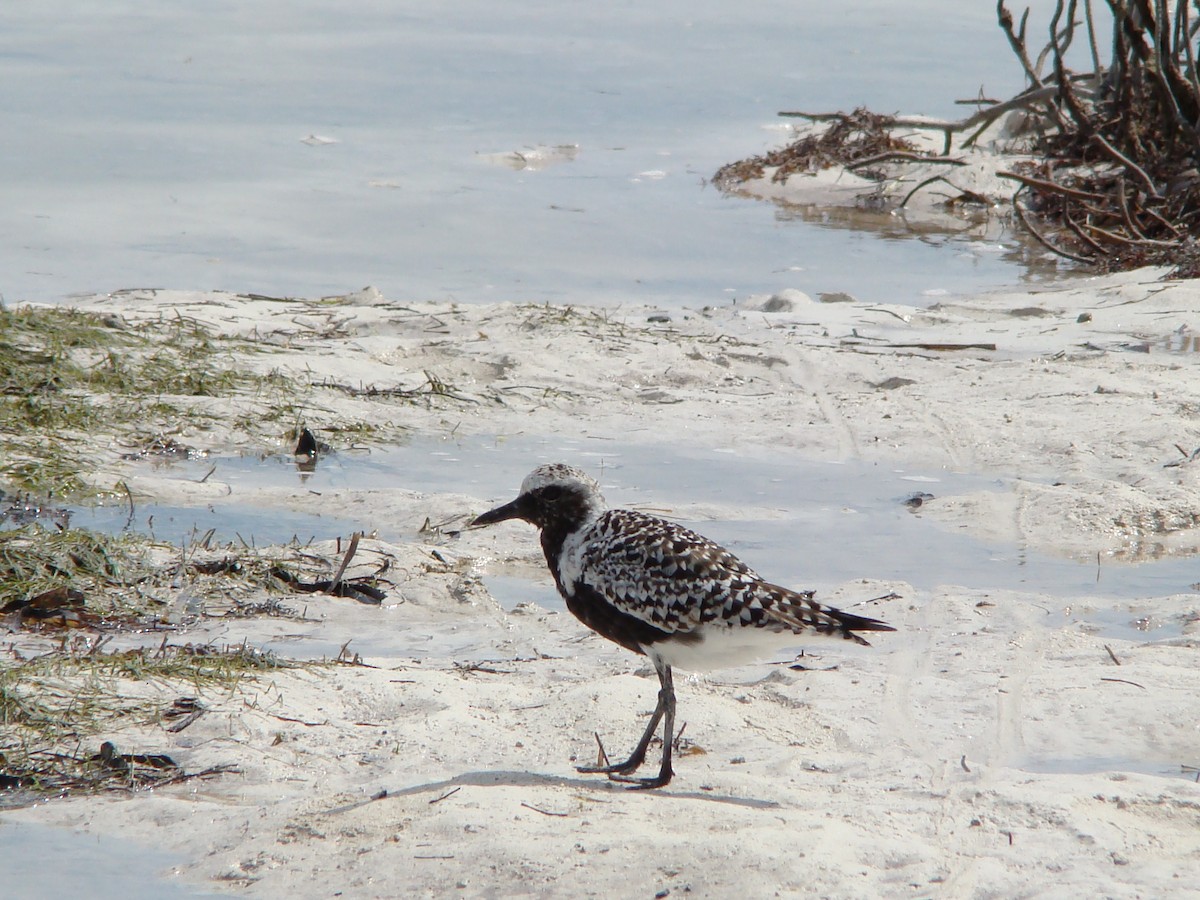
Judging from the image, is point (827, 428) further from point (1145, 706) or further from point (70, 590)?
point (70, 590)

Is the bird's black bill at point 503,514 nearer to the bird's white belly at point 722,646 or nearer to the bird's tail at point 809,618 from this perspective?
the bird's white belly at point 722,646

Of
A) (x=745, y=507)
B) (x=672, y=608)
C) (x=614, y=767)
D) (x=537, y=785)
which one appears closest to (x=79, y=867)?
(x=537, y=785)

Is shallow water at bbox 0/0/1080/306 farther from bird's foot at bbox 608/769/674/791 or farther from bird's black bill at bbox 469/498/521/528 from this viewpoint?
bird's foot at bbox 608/769/674/791

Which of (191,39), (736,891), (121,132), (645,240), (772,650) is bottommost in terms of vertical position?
(736,891)

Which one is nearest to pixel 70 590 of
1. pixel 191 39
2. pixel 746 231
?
pixel 746 231

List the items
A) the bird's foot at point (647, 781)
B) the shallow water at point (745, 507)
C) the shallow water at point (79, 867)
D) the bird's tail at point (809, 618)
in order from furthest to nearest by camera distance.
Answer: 1. the shallow water at point (745, 507)
2. the bird's tail at point (809, 618)
3. the bird's foot at point (647, 781)
4. the shallow water at point (79, 867)

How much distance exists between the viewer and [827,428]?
8.57m

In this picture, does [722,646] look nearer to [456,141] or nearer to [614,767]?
[614,767]

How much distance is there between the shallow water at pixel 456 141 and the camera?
12219mm

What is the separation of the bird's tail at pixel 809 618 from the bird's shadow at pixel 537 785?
2.01ft

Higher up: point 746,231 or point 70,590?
point 746,231

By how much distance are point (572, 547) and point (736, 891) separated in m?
1.60

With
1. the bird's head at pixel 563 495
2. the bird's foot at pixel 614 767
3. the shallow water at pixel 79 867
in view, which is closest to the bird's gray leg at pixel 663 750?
the bird's foot at pixel 614 767

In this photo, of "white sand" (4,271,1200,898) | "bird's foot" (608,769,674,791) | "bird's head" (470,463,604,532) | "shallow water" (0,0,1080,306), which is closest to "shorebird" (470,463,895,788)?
"bird's foot" (608,769,674,791)
